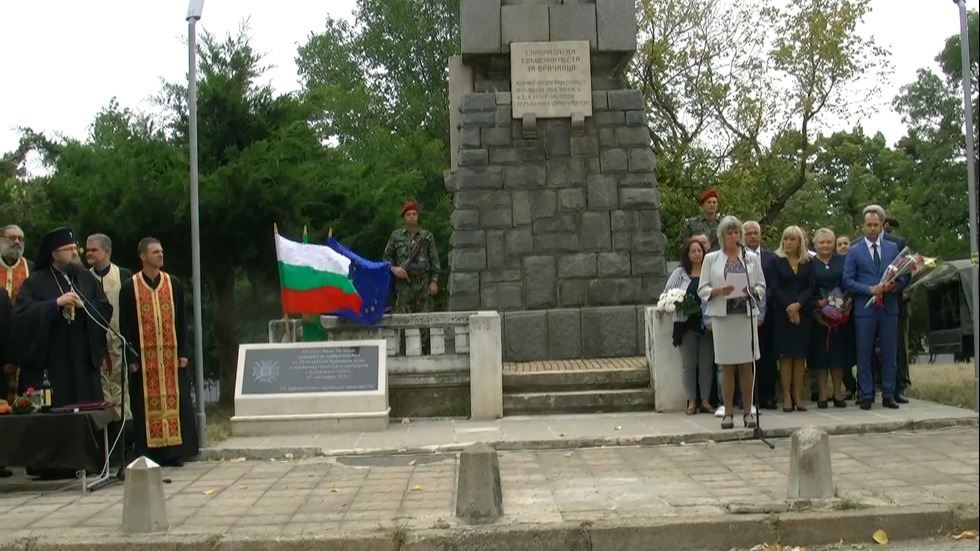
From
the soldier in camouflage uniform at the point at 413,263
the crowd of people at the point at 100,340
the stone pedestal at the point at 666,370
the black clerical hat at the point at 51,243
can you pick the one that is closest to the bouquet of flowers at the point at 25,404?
the crowd of people at the point at 100,340

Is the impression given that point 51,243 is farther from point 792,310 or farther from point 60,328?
point 792,310

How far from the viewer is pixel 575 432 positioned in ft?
33.3

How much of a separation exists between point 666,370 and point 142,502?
6.39m

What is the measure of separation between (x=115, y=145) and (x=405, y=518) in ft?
45.0

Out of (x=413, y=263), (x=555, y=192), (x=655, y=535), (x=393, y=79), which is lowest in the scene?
(x=655, y=535)

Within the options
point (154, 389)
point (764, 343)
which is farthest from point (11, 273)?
point (764, 343)

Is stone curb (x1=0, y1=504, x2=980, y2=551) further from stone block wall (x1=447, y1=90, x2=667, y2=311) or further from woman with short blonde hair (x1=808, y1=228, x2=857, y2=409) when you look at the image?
stone block wall (x1=447, y1=90, x2=667, y2=311)

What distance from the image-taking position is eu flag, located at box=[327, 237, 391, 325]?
11.6 meters

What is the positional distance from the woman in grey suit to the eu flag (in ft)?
12.3

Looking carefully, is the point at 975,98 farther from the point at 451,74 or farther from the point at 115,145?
the point at 115,145

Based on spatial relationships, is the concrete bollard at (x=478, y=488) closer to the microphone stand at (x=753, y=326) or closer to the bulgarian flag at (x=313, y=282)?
the microphone stand at (x=753, y=326)

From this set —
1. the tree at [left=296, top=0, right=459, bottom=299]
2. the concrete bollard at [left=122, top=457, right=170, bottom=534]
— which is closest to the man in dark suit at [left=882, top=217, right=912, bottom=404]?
the concrete bollard at [left=122, top=457, right=170, bottom=534]

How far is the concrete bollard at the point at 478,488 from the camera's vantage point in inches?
259

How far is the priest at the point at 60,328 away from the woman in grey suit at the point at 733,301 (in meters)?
5.68
